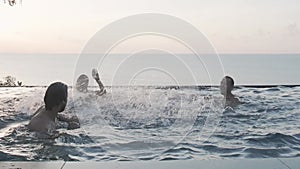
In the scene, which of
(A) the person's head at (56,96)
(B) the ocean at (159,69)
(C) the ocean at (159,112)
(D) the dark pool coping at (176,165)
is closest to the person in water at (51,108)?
(A) the person's head at (56,96)

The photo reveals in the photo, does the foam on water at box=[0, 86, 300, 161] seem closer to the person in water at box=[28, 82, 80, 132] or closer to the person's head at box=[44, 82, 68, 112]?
the person in water at box=[28, 82, 80, 132]

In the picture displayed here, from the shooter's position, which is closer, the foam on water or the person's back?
the foam on water

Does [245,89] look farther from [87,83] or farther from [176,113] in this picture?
[87,83]

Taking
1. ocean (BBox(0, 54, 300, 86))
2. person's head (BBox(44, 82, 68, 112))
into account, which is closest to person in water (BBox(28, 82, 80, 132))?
person's head (BBox(44, 82, 68, 112))

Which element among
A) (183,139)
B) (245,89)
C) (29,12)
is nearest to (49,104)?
(183,139)

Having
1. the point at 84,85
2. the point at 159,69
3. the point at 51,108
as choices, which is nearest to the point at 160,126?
the point at 159,69

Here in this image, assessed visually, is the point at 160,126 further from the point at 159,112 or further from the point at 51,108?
the point at 51,108

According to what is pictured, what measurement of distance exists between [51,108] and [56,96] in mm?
182

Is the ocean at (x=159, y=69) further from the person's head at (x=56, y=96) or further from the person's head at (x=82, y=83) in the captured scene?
the person's head at (x=56, y=96)

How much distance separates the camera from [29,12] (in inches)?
316

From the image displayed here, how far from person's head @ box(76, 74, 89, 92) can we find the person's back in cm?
276

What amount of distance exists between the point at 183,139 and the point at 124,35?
144 centimetres

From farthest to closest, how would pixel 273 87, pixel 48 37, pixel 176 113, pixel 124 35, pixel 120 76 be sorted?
pixel 273 87
pixel 48 37
pixel 176 113
pixel 120 76
pixel 124 35

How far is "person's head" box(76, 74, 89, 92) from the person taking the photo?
7820 millimetres
